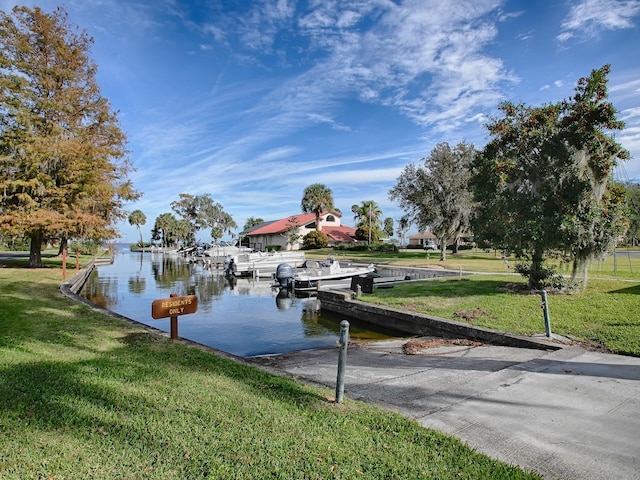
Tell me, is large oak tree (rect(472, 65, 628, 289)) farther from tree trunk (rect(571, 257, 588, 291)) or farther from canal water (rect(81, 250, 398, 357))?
canal water (rect(81, 250, 398, 357))

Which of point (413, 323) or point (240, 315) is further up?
point (413, 323)

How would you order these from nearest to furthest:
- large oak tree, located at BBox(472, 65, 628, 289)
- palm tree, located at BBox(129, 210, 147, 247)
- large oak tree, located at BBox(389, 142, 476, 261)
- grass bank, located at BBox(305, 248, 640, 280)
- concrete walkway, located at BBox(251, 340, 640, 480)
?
concrete walkway, located at BBox(251, 340, 640, 480) → large oak tree, located at BBox(472, 65, 628, 289) → grass bank, located at BBox(305, 248, 640, 280) → large oak tree, located at BBox(389, 142, 476, 261) → palm tree, located at BBox(129, 210, 147, 247)

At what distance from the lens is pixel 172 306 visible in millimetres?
7543

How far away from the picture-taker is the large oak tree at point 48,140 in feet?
64.4

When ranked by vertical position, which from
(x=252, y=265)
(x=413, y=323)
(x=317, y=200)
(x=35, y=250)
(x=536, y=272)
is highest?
(x=317, y=200)

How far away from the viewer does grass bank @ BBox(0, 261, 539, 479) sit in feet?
9.39

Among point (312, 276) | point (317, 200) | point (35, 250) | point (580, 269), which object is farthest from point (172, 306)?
point (317, 200)

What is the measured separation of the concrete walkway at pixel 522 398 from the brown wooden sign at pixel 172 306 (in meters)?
1.98

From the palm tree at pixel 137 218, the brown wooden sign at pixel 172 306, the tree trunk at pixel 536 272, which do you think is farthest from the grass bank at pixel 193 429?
the palm tree at pixel 137 218

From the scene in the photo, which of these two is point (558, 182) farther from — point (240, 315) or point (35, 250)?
point (35, 250)

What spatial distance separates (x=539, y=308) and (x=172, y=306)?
28.9ft

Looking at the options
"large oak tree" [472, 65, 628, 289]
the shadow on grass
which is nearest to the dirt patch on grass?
"large oak tree" [472, 65, 628, 289]

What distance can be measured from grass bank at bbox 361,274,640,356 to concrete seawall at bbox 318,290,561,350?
425 millimetres

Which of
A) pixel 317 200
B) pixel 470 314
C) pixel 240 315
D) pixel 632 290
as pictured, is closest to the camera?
pixel 470 314
